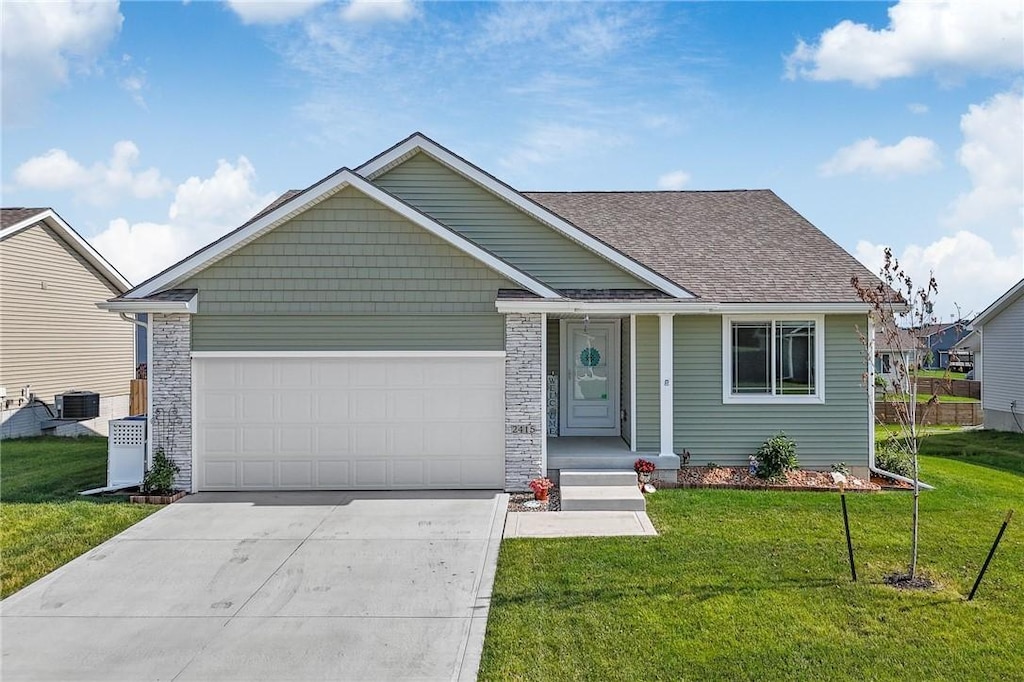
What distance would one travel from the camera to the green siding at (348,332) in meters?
10.4

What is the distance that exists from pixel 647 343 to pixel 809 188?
23.7 ft

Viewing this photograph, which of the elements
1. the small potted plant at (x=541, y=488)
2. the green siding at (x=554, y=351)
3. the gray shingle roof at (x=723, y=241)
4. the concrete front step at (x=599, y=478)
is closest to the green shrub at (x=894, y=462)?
the gray shingle roof at (x=723, y=241)

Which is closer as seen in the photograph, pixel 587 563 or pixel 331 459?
pixel 587 563

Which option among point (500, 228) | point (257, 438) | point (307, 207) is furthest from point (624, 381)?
point (257, 438)

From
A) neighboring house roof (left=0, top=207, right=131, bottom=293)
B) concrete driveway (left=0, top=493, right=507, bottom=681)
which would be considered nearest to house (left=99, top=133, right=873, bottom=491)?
concrete driveway (left=0, top=493, right=507, bottom=681)

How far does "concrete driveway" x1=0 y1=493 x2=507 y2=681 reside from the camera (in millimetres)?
5133

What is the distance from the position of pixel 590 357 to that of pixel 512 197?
3.54 meters

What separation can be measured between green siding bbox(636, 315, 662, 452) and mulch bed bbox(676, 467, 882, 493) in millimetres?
877

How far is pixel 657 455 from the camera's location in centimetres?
1121

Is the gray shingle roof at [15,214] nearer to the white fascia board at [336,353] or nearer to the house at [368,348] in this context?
the house at [368,348]

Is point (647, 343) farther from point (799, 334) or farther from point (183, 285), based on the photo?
point (183, 285)

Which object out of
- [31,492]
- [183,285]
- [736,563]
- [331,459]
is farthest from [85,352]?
[736,563]

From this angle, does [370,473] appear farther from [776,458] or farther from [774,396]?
[774,396]

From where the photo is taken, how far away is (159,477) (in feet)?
33.0
